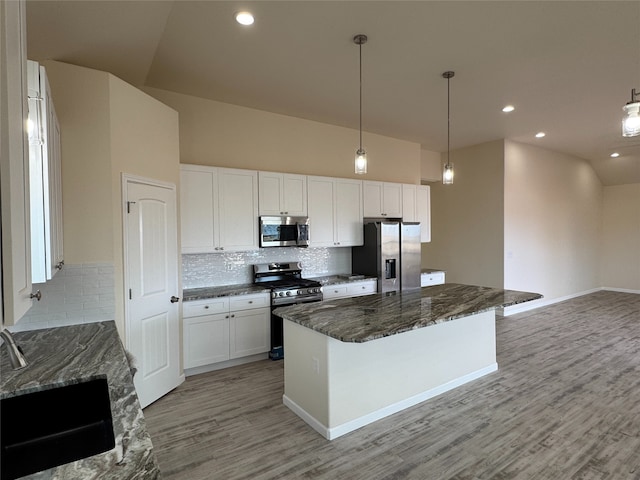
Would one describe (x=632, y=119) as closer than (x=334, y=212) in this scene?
Yes

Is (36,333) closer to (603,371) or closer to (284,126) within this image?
(284,126)

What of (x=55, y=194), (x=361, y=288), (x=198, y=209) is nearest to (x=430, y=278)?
(x=361, y=288)

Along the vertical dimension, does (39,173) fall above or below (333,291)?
above

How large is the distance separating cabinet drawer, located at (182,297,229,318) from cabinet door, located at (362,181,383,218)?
2.54m

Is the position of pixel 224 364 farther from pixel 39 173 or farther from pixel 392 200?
pixel 392 200

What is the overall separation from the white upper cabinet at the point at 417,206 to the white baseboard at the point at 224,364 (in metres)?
3.21

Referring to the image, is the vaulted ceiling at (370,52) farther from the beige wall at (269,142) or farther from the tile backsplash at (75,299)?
the tile backsplash at (75,299)

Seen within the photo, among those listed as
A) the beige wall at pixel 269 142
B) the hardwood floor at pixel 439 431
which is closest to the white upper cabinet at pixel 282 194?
the beige wall at pixel 269 142

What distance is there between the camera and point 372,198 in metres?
5.38

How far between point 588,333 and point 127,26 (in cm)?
692

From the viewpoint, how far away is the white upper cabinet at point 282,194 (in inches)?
172

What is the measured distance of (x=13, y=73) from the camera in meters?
0.96

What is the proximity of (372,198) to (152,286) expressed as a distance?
341cm

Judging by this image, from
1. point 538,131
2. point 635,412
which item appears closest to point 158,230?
point 635,412
